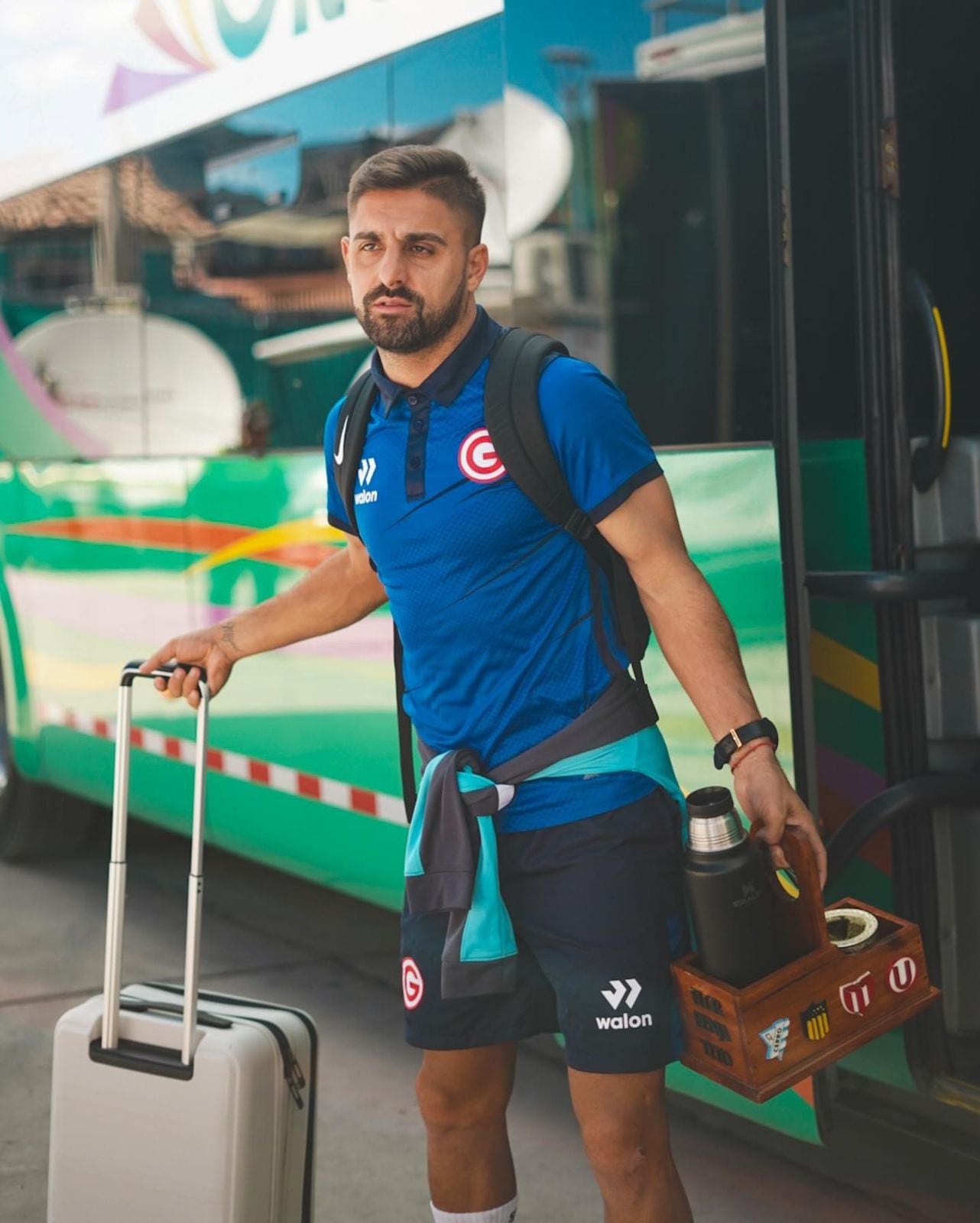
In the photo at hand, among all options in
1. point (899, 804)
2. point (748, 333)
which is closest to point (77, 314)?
point (748, 333)

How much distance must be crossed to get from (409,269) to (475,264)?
0.37ft

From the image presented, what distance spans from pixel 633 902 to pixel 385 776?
189cm

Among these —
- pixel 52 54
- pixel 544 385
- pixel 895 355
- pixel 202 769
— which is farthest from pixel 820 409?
pixel 52 54

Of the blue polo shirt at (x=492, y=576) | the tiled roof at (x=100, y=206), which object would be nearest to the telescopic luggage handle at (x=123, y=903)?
the blue polo shirt at (x=492, y=576)

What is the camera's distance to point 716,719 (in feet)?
8.02

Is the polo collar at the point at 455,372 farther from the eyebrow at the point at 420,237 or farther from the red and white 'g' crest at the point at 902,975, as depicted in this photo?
the red and white 'g' crest at the point at 902,975

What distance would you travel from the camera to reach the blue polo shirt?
2533 millimetres

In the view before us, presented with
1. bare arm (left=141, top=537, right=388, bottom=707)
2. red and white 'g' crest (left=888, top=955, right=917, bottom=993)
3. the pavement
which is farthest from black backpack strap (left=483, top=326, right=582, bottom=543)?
the pavement

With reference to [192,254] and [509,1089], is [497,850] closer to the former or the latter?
[509,1089]

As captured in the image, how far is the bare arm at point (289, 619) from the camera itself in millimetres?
2986

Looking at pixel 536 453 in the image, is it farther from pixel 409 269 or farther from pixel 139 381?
pixel 139 381

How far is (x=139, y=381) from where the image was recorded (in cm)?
534

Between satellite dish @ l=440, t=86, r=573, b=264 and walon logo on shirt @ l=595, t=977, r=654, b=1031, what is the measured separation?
5.38 feet

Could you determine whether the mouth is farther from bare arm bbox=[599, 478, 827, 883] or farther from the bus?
the bus
